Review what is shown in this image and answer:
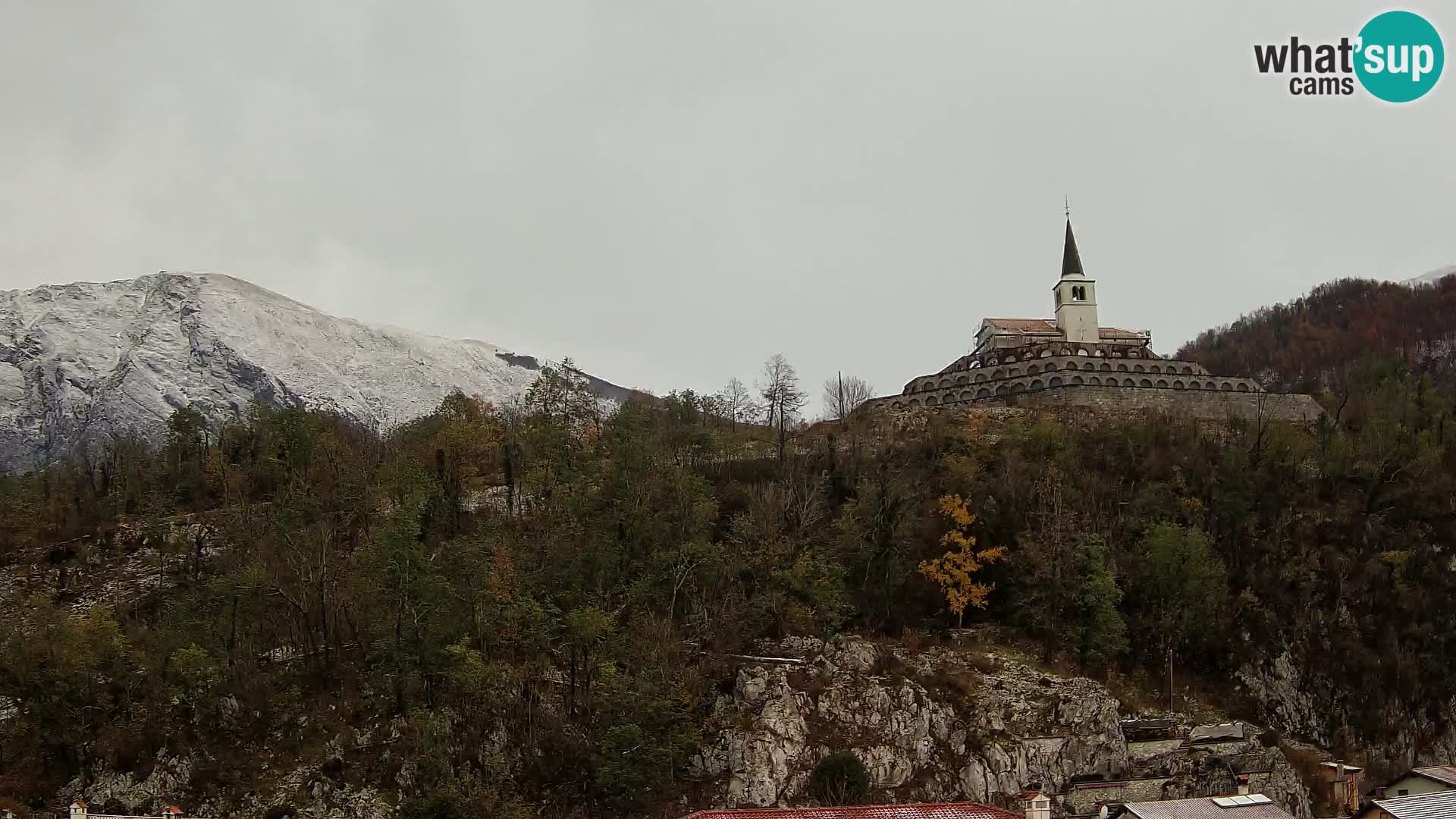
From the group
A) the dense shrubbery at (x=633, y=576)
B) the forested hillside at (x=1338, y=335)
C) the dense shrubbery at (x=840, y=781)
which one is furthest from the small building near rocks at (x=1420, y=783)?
the forested hillside at (x=1338, y=335)

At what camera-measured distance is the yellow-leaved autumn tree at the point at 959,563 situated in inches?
1960

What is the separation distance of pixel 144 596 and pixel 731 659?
3052cm

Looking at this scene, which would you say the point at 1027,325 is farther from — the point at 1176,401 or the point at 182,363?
the point at 182,363

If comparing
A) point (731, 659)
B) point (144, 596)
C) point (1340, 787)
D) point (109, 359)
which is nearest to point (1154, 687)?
point (1340, 787)

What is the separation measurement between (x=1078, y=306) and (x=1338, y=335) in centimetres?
4931

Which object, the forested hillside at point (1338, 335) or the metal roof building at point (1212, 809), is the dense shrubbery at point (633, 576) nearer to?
the metal roof building at point (1212, 809)

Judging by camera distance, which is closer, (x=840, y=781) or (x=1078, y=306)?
(x=840, y=781)

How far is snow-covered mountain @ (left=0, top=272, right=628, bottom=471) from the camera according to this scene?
111 m

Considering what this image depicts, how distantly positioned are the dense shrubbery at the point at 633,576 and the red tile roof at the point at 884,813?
30.3 ft

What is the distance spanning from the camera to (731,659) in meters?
45.3

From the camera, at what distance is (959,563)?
50438 millimetres

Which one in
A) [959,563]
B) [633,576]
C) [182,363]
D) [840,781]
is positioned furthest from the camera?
[182,363]

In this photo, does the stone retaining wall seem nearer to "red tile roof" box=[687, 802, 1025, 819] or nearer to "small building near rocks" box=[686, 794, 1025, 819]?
"small building near rocks" box=[686, 794, 1025, 819]

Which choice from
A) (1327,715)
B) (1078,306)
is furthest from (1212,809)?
(1078,306)
